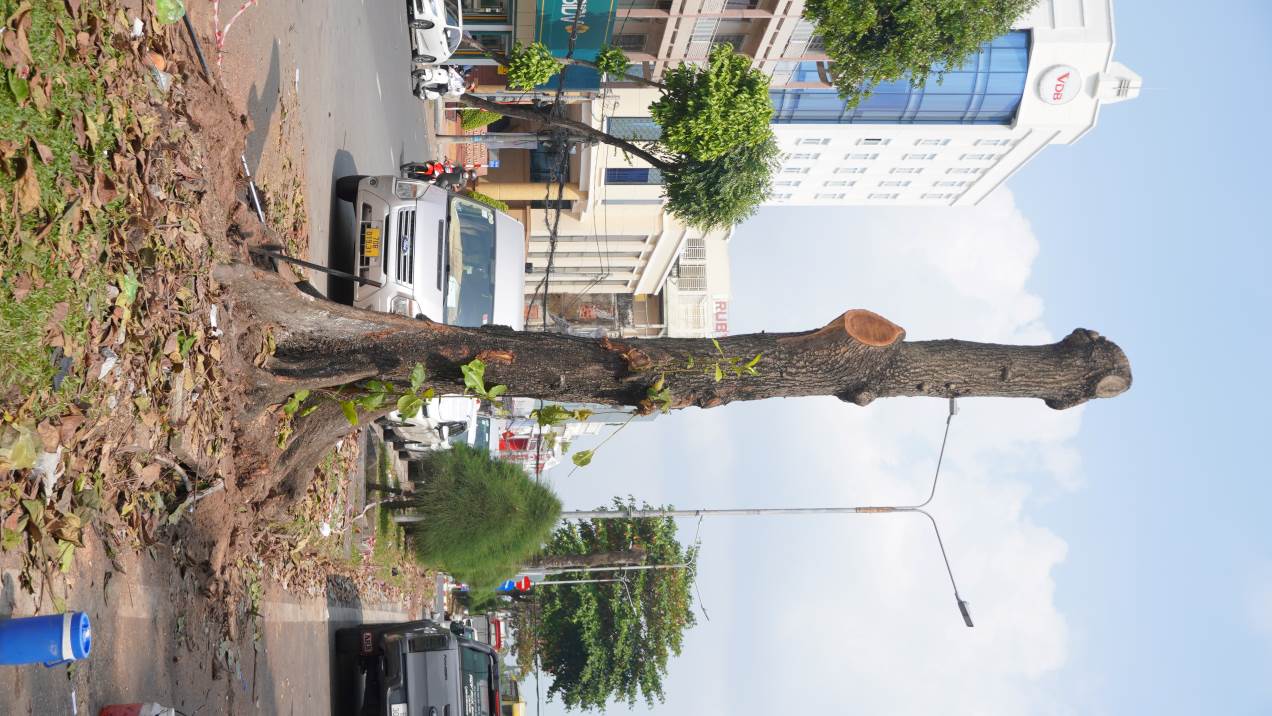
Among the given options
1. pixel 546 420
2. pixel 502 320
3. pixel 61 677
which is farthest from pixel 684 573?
pixel 61 677

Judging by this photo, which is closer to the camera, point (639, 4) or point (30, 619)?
point (30, 619)

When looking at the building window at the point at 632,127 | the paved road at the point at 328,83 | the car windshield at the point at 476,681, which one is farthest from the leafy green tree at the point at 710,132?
the car windshield at the point at 476,681

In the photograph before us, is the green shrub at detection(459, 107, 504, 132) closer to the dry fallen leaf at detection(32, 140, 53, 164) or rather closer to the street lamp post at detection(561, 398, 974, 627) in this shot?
the street lamp post at detection(561, 398, 974, 627)

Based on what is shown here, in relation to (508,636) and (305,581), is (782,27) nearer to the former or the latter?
(305,581)

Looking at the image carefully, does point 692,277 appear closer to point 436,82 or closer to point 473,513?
point 436,82

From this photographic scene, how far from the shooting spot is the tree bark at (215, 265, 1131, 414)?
664 centimetres

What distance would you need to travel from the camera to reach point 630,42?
26.4m

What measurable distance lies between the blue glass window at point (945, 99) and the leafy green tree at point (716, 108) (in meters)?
13.3

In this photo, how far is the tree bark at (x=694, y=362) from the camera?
6637mm

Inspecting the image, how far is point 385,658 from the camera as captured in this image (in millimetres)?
11203

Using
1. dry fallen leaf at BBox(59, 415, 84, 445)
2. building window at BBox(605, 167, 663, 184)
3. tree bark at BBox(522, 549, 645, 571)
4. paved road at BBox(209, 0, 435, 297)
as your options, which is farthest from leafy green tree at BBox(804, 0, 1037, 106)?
dry fallen leaf at BBox(59, 415, 84, 445)

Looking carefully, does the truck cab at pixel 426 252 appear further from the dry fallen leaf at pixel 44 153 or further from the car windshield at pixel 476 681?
the dry fallen leaf at pixel 44 153

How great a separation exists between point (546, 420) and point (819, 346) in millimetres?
2406

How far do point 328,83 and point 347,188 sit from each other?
1.43 metres
